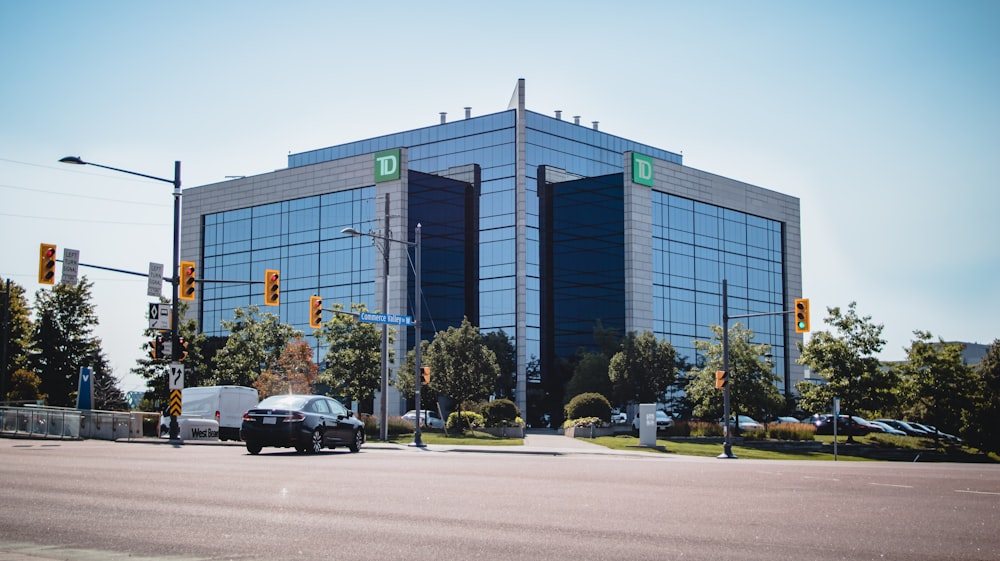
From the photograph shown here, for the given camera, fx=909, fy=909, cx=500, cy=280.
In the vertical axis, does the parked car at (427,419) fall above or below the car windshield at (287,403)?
below

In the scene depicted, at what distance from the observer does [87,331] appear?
59875 mm

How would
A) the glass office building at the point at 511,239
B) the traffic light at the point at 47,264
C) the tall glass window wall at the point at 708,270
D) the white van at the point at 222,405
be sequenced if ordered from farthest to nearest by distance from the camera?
the tall glass window wall at the point at 708,270 → the glass office building at the point at 511,239 → the white van at the point at 222,405 → the traffic light at the point at 47,264

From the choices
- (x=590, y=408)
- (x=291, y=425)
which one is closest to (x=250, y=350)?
(x=590, y=408)

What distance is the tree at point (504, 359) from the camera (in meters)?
68.8

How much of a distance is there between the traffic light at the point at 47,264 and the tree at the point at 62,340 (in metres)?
32.9

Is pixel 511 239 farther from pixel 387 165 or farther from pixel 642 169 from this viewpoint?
pixel 642 169

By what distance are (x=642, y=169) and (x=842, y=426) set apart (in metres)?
28.1

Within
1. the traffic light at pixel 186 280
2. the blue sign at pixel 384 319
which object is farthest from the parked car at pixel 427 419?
the traffic light at pixel 186 280

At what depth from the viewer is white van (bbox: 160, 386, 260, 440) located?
113 feet

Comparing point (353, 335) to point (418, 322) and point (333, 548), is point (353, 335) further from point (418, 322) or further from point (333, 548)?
point (333, 548)

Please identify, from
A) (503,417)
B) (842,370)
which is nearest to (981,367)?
(842,370)

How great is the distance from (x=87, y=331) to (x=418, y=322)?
32218 millimetres

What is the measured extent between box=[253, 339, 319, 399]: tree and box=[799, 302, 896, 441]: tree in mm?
29839

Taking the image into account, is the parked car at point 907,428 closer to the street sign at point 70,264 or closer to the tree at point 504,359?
the tree at point 504,359
